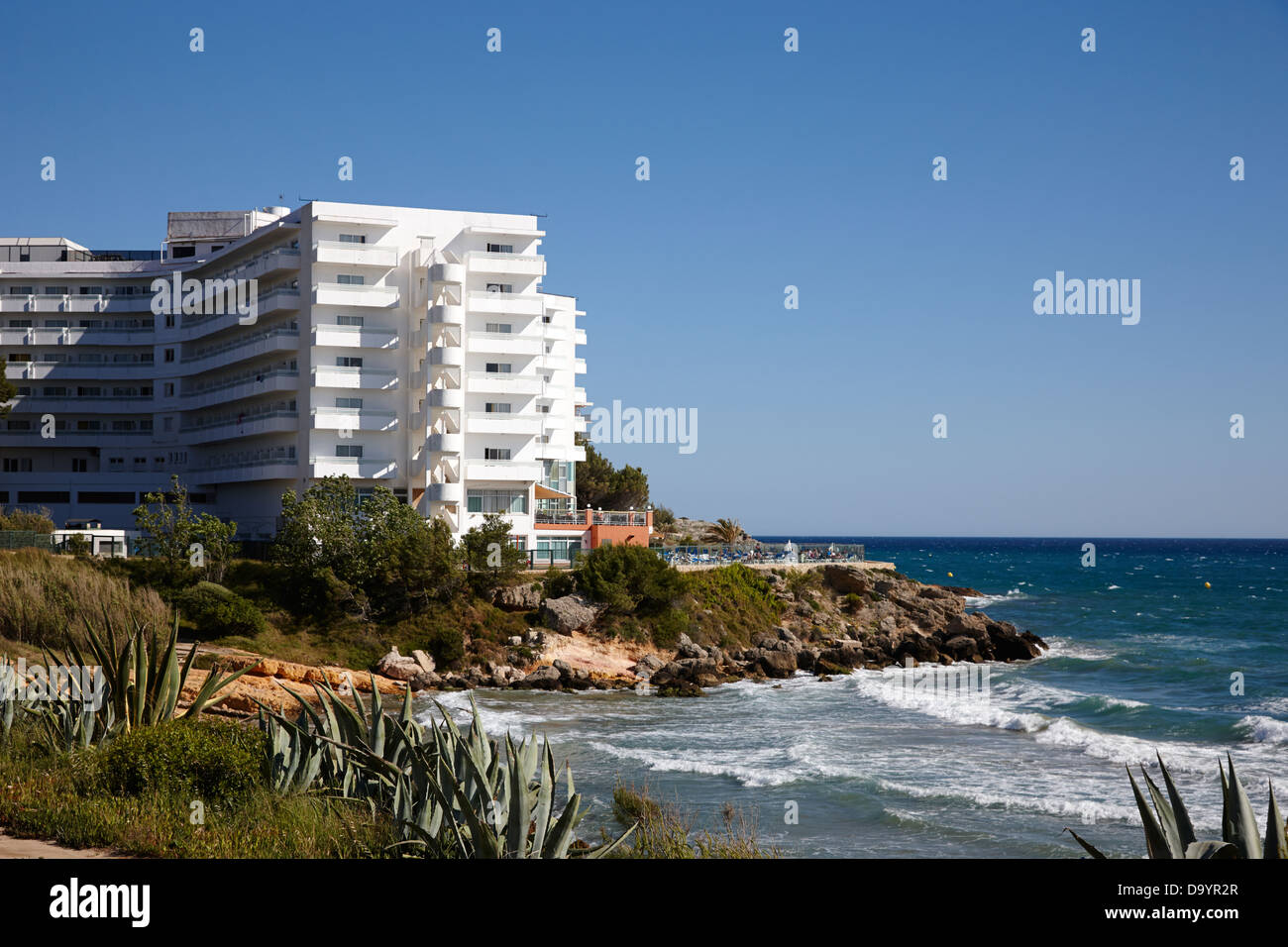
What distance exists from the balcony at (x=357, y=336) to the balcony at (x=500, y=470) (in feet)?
26.2

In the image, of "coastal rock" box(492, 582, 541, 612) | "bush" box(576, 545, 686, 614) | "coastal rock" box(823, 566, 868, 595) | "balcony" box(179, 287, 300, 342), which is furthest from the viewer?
"coastal rock" box(823, 566, 868, 595)

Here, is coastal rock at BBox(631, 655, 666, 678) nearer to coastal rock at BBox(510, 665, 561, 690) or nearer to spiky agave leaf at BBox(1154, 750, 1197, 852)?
coastal rock at BBox(510, 665, 561, 690)

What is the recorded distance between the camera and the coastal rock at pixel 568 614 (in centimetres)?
4756

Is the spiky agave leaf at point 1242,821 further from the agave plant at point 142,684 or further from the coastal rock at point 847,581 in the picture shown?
the coastal rock at point 847,581

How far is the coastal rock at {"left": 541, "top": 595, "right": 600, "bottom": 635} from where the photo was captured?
4756 centimetres

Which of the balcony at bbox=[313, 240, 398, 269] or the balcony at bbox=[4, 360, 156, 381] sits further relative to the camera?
the balcony at bbox=[4, 360, 156, 381]

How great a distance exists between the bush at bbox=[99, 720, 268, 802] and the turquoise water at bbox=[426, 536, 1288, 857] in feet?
12.4

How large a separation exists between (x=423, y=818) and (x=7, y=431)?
78.6 m

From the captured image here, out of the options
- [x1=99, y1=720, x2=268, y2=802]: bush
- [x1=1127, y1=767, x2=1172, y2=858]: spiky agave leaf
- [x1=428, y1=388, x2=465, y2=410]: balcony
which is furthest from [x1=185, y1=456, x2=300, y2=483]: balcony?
[x1=1127, y1=767, x2=1172, y2=858]: spiky agave leaf

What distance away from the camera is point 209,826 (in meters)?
11.3

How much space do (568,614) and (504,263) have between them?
21.9 meters

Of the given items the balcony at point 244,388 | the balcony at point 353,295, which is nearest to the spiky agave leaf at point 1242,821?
the balcony at point 353,295
